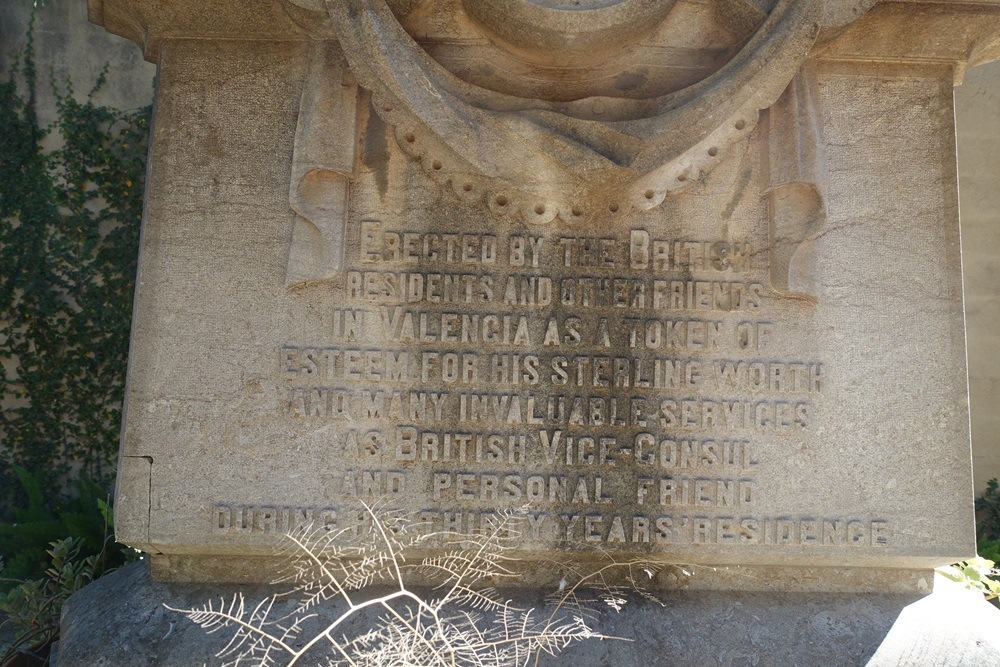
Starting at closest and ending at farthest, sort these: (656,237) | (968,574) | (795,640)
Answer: (795,640) < (656,237) < (968,574)

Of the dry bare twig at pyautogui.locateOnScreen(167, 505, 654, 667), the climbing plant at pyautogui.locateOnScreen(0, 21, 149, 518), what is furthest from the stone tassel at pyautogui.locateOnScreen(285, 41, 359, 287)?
the climbing plant at pyautogui.locateOnScreen(0, 21, 149, 518)

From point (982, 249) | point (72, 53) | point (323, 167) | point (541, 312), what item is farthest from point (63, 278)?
point (982, 249)

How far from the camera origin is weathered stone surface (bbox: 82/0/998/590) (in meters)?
2.59

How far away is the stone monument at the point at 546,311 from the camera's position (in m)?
2.59

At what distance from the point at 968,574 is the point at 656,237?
1735 millimetres

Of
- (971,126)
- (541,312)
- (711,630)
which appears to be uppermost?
(971,126)

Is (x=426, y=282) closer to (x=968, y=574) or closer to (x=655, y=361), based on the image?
(x=655, y=361)

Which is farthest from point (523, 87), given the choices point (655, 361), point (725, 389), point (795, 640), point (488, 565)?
point (795, 640)

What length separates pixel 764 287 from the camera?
2.68 m

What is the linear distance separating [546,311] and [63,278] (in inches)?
157

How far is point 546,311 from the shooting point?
2654 mm

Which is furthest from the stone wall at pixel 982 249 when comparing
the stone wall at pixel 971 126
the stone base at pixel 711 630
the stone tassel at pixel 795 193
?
the stone tassel at pixel 795 193

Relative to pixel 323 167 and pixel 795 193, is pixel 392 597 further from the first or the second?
pixel 795 193

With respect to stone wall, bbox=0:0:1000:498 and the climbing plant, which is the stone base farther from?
stone wall, bbox=0:0:1000:498
